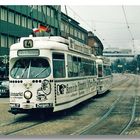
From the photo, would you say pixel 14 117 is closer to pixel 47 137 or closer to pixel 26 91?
pixel 26 91

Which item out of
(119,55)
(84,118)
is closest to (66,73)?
(84,118)

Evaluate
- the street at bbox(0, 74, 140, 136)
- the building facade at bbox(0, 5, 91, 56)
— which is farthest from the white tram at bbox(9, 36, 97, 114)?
the building facade at bbox(0, 5, 91, 56)

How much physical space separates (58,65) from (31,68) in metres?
0.96

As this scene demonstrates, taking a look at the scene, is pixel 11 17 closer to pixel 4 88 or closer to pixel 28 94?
pixel 4 88

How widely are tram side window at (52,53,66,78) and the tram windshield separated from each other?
28 cm

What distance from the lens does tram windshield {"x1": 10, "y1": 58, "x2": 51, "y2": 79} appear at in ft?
46.0

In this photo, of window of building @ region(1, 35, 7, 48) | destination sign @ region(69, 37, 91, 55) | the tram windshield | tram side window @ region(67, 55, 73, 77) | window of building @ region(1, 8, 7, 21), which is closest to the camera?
the tram windshield

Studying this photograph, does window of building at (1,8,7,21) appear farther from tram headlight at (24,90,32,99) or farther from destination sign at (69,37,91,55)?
tram headlight at (24,90,32,99)

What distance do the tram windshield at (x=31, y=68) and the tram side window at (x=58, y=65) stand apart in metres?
0.28

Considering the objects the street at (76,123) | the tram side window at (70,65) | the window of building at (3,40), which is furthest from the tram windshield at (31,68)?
the window of building at (3,40)

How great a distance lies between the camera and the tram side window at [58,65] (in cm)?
1427

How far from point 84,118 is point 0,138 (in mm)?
4476

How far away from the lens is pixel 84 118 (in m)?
15.0

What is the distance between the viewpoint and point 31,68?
14164 millimetres
